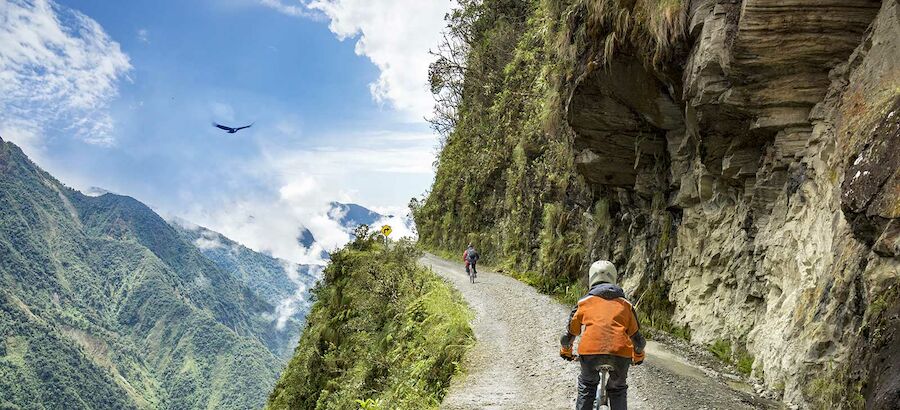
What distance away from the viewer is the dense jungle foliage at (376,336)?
38.2ft

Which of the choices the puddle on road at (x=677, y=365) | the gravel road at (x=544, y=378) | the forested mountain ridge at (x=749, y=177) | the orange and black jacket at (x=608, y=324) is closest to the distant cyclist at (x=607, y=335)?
the orange and black jacket at (x=608, y=324)

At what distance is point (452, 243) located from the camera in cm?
3997

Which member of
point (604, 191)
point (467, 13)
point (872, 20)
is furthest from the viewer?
point (467, 13)

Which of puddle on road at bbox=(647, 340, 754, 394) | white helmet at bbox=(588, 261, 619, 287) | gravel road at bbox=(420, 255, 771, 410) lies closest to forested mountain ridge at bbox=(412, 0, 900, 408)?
puddle on road at bbox=(647, 340, 754, 394)

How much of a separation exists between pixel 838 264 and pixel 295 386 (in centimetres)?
1884

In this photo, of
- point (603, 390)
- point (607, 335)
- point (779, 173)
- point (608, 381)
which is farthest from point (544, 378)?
point (779, 173)

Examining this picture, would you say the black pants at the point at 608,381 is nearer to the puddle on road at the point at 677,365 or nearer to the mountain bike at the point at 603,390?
the mountain bike at the point at 603,390

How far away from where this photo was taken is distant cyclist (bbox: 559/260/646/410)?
17.7 feet

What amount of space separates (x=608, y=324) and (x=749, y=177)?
6540mm

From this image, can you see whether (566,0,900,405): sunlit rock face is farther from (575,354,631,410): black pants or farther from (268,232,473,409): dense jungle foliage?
(268,232,473,409): dense jungle foliage

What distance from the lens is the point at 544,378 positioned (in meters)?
9.69

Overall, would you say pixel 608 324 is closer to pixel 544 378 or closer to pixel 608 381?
pixel 608 381

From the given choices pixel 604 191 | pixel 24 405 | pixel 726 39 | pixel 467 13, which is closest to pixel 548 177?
pixel 604 191

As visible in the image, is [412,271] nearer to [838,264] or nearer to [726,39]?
[726,39]
